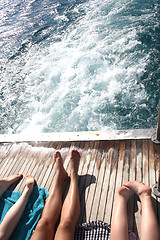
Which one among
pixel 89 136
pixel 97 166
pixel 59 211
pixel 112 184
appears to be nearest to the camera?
pixel 59 211

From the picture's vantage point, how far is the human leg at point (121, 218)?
68.2 inches

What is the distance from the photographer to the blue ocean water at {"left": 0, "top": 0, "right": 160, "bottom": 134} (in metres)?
4.66

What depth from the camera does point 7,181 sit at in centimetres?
266

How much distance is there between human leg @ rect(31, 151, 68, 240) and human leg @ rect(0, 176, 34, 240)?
0.27 meters

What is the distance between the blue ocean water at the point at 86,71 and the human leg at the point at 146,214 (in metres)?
2.19

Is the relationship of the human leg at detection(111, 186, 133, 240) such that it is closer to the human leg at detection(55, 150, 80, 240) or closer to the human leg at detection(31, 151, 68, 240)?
the human leg at detection(55, 150, 80, 240)

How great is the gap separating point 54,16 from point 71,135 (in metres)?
8.64

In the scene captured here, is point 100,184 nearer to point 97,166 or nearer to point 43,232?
point 97,166

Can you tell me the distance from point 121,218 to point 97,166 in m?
0.89

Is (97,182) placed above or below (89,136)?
below

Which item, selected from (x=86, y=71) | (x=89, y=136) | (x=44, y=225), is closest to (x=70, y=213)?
(x=44, y=225)

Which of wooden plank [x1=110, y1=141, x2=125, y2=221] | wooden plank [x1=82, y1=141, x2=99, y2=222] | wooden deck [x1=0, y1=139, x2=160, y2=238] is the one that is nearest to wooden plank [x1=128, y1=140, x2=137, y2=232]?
wooden deck [x1=0, y1=139, x2=160, y2=238]

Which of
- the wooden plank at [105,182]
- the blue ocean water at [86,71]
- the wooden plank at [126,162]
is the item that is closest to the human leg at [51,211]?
the wooden plank at [105,182]

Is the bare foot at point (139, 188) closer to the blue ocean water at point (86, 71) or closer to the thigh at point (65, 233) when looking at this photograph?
the thigh at point (65, 233)
